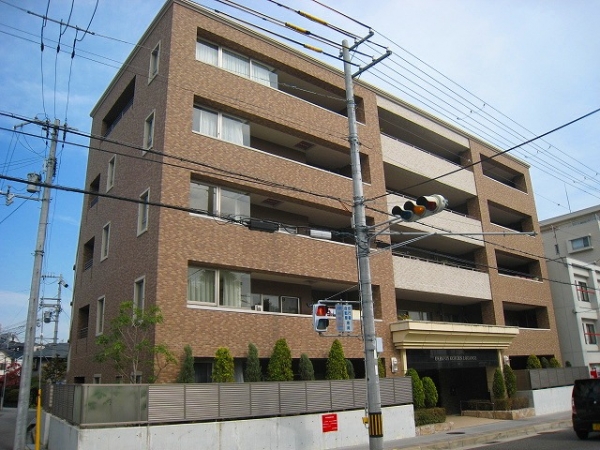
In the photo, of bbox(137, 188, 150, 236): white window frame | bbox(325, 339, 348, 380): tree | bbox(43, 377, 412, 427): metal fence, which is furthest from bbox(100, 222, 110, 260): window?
bbox(325, 339, 348, 380): tree

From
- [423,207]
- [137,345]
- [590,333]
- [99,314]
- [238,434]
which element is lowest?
[238,434]

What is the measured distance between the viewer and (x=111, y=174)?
2459cm

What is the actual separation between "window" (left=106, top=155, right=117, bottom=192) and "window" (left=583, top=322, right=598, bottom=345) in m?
30.8

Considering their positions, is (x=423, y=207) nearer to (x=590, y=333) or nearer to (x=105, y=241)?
(x=105, y=241)

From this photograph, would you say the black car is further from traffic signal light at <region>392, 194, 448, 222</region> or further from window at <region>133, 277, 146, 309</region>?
window at <region>133, 277, 146, 309</region>

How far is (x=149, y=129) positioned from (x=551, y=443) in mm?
17804

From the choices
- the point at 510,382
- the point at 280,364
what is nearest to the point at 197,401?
the point at 280,364

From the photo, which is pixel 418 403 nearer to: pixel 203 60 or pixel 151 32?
pixel 203 60

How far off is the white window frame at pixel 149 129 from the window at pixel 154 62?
165cm

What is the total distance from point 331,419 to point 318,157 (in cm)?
1295

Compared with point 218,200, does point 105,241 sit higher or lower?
lower

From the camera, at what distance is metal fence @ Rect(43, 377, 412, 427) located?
13430 millimetres

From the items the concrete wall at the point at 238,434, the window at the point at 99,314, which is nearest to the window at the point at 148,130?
the window at the point at 99,314

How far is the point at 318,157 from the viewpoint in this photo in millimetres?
26047
